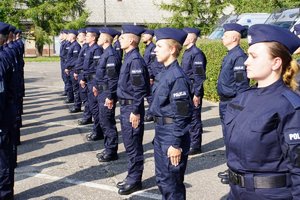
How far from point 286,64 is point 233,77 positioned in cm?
343

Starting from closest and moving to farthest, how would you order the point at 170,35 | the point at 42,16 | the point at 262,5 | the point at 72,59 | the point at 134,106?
the point at 170,35 < the point at 134,106 < the point at 72,59 < the point at 262,5 < the point at 42,16

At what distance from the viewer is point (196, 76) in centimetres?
742

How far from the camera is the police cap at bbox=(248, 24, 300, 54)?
2.54 metres

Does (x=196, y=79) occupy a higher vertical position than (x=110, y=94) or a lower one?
higher

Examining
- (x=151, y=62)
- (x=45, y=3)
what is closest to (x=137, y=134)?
(x=151, y=62)

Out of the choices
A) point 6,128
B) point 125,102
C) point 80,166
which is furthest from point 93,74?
point 6,128

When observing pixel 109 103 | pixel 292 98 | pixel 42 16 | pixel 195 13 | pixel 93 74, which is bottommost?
pixel 109 103

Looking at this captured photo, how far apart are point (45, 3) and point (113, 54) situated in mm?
33845

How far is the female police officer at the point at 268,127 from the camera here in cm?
238

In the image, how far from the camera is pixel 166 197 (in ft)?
13.8

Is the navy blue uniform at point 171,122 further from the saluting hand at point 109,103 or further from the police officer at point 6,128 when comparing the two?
the saluting hand at point 109,103

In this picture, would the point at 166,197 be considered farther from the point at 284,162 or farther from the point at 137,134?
the point at 284,162

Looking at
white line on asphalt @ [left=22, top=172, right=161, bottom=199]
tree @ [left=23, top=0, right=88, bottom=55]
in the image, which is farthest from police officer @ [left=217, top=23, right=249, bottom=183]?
tree @ [left=23, top=0, right=88, bottom=55]

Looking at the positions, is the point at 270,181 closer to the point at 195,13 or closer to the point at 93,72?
the point at 93,72
